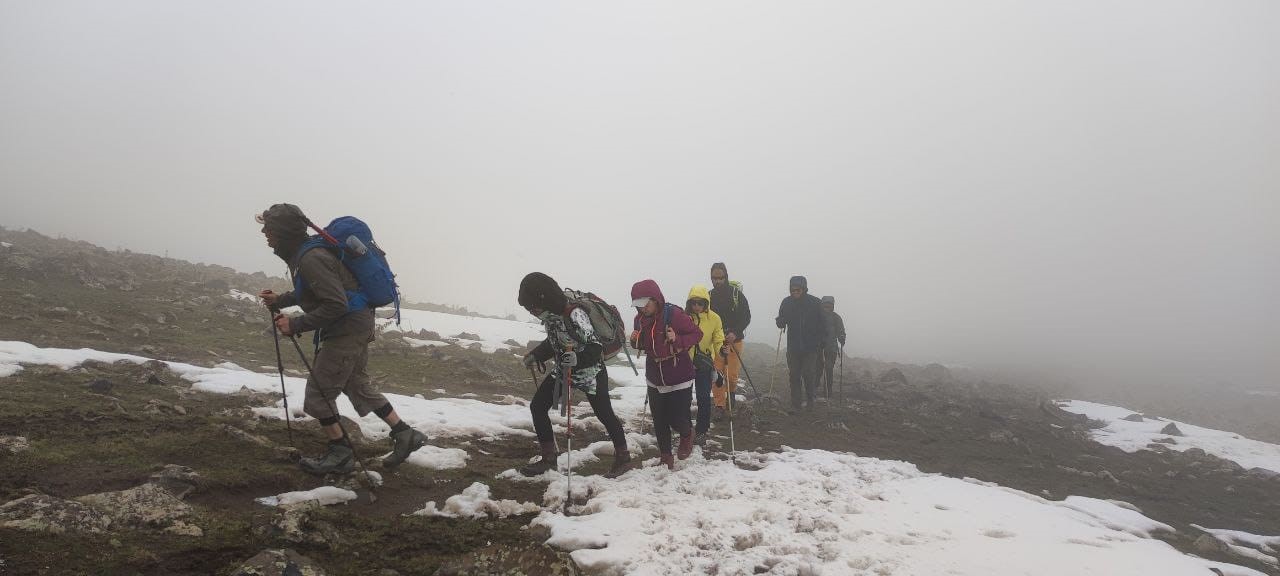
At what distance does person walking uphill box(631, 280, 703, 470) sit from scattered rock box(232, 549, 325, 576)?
15.2ft

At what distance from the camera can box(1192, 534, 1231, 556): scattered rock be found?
674 centimetres

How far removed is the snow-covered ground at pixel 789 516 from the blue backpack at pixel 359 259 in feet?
6.31

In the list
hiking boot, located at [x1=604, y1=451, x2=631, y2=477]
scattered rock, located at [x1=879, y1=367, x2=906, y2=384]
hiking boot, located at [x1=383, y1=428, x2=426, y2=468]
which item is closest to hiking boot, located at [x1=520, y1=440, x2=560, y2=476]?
hiking boot, located at [x1=604, y1=451, x2=631, y2=477]

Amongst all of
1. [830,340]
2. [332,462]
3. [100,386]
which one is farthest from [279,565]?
[830,340]

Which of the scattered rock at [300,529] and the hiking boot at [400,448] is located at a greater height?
the hiking boot at [400,448]

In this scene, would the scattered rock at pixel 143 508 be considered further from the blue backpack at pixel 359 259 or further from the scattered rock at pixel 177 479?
the blue backpack at pixel 359 259

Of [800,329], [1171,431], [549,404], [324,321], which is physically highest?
[800,329]

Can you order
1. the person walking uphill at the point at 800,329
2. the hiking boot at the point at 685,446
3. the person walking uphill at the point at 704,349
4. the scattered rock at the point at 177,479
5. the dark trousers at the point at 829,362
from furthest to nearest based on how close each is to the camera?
the dark trousers at the point at 829,362 < the person walking uphill at the point at 800,329 < the person walking uphill at the point at 704,349 < the hiking boot at the point at 685,446 < the scattered rock at the point at 177,479

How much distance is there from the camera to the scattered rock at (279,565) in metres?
3.36

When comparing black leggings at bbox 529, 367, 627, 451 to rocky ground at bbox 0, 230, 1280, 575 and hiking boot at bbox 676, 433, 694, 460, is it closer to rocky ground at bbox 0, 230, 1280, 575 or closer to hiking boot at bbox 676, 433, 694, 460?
rocky ground at bbox 0, 230, 1280, 575

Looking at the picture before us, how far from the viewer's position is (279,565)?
347 centimetres

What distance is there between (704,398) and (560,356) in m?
3.48

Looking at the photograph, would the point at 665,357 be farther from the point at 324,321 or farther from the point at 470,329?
the point at 470,329

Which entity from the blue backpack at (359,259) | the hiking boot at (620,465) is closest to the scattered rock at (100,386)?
the blue backpack at (359,259)
